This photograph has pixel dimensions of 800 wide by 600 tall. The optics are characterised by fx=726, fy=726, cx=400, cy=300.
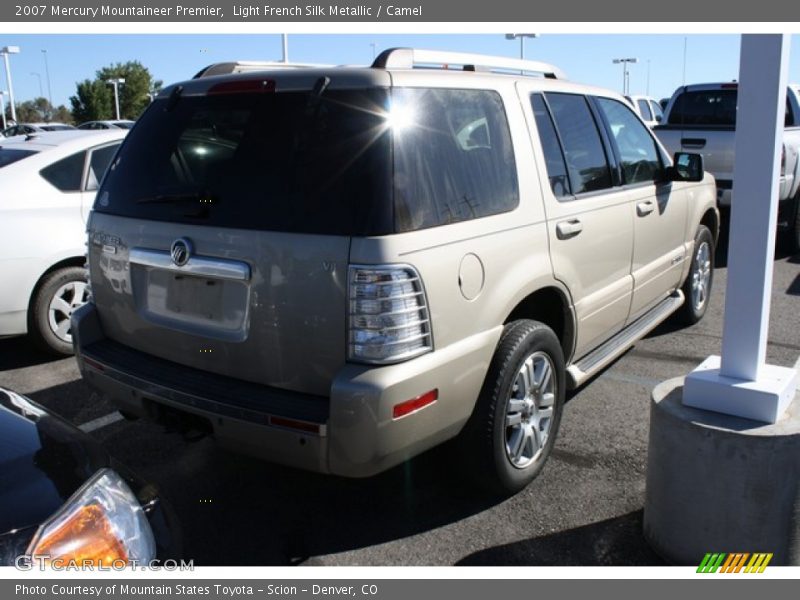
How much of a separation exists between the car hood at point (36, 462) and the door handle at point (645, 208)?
11.8 ft

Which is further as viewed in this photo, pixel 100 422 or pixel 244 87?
pixel 100 422

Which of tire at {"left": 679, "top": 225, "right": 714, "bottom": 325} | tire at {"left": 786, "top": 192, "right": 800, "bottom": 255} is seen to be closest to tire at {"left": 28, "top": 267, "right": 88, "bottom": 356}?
tire at {"left": 679, "top": 225, "right": 714, "bottom": 325}

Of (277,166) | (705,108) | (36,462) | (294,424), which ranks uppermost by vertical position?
(705,108)

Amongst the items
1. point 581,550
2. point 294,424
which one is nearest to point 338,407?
point 294,424

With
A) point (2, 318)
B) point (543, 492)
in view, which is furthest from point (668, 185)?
point (2, 318)

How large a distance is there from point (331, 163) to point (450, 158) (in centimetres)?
54

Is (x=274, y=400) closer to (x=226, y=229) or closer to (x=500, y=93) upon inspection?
(x=226, y=229)

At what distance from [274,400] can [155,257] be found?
34.8 inches

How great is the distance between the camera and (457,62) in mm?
3502

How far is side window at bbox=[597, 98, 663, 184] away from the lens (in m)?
4.69

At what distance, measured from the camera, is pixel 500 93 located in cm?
351

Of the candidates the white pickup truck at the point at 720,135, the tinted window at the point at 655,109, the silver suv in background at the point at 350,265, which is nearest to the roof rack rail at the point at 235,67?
the silver suv in background at the point at 350,265

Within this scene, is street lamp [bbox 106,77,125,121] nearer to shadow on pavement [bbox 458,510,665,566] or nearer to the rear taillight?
the rear taillight

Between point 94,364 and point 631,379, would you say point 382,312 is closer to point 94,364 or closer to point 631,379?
point 94,364
